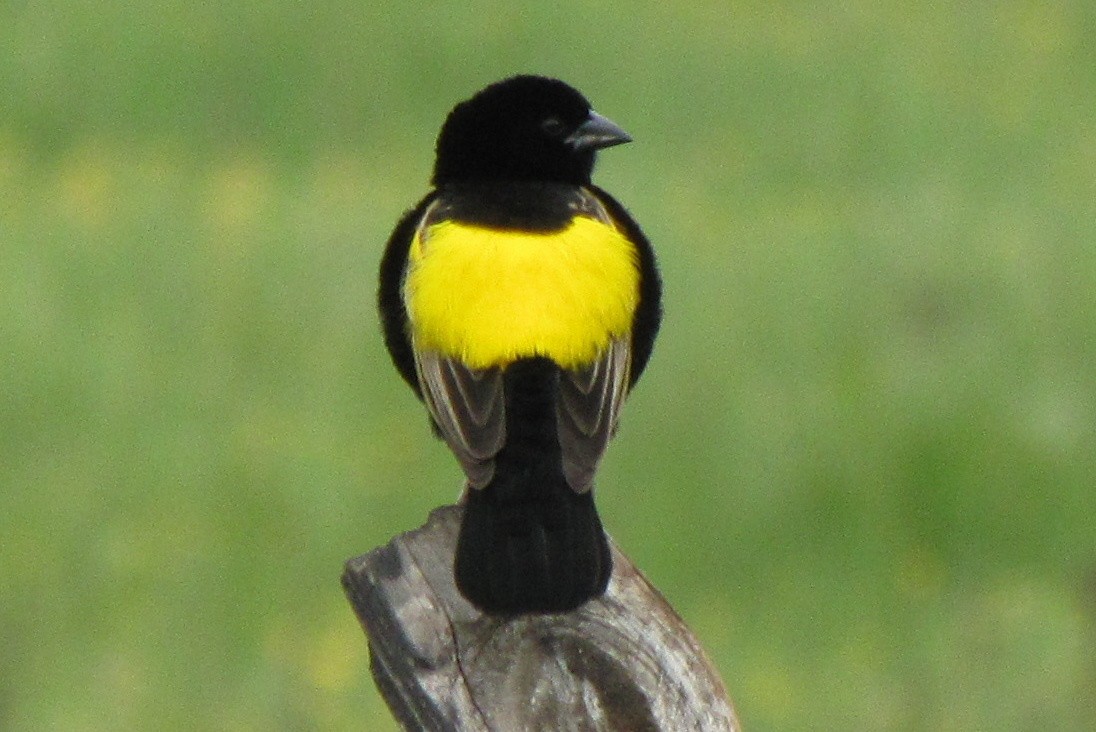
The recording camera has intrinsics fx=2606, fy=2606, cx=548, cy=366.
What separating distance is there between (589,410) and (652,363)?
174 inches

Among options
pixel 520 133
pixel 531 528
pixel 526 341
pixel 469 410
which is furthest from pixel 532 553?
pixel 520 133

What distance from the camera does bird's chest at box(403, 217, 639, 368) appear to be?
19.1 feet

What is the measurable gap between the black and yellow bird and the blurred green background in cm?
206

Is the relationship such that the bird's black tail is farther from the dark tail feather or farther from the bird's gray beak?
the bird's gray beak

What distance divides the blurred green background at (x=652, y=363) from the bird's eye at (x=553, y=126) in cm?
205

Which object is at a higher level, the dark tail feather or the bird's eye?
the bird's eye

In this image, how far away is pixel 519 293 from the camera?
5855mm

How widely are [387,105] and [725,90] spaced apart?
1789 millimetres

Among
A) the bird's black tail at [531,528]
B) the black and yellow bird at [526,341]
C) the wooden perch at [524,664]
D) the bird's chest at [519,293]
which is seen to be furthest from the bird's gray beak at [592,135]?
the wooden perch at [524,664]

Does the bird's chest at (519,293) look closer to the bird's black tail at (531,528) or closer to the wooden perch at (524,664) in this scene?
the bird's black tail at (531,528)

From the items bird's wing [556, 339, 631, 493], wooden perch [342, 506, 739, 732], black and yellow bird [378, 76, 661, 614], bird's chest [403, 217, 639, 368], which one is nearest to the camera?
wooden perch [342, 506, 739, 732]

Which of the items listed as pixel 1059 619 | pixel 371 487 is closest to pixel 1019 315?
pixel 1059 619

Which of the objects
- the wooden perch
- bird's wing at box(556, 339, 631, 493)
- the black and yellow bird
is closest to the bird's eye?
the black and yellow bird

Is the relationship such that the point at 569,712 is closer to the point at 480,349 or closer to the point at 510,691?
the point at 510,691
